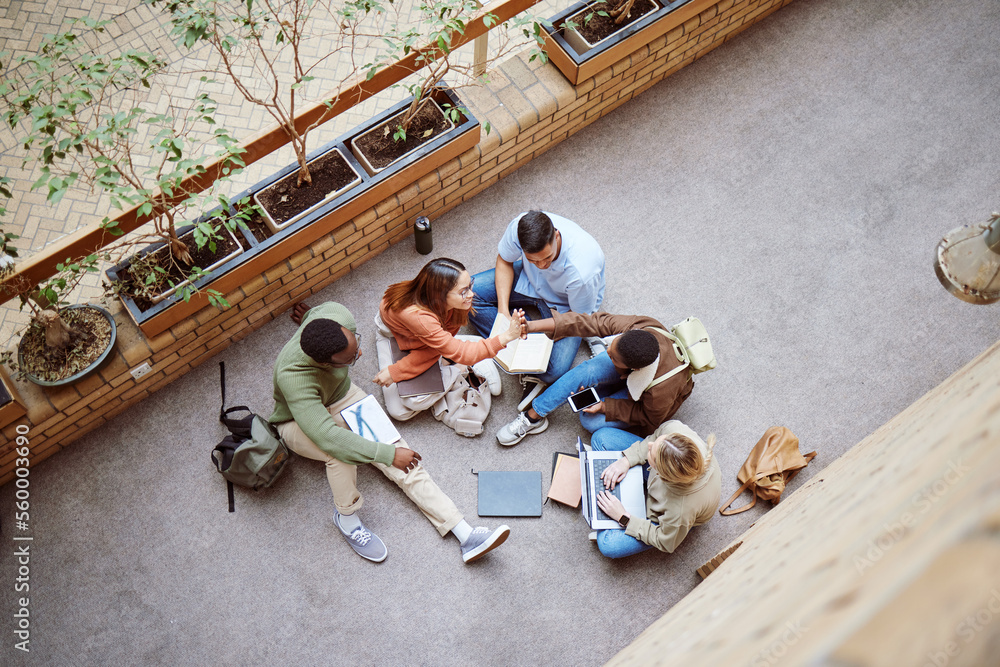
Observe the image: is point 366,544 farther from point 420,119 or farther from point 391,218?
point 420,119

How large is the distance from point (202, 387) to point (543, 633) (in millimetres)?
2382

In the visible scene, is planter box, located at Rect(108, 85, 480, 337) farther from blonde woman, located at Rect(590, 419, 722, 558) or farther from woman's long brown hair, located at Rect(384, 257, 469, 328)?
blonde woman, located at Rect(590, 419, 722, 558)

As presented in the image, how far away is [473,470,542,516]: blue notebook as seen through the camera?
12.8 ft

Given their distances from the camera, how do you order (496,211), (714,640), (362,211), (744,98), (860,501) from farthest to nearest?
1. (744,98)
2. (496,211)
3. (362,211)
4. (860,501)
5. (714,640)

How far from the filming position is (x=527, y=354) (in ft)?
12.9

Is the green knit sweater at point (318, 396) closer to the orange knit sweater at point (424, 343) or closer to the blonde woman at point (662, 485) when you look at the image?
the orange knit sweater at point (424, 343)

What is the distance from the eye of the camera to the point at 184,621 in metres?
3.61

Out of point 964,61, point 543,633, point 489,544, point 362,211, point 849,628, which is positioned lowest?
point 543,633

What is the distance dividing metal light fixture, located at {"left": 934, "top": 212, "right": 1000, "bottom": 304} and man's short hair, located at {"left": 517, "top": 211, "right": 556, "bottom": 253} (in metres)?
2.02

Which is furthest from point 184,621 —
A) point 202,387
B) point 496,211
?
point 496,211

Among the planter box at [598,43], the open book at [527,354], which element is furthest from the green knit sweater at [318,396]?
the planter box at [598,43]

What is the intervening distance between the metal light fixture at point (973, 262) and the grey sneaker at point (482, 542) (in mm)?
2434

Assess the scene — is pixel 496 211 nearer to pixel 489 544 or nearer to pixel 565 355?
pixel 565 355

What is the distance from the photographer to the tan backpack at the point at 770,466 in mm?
3875
